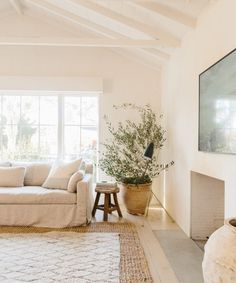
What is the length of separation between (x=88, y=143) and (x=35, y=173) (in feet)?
4.73

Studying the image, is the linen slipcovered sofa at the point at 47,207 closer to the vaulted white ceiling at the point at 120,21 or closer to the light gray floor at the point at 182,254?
the light gray floor at the point at 182,254

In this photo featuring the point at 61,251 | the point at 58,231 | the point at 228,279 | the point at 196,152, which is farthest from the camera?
the point at 58,231

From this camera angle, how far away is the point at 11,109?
5855 mm

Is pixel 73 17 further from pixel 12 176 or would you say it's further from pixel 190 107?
pixel 12 176

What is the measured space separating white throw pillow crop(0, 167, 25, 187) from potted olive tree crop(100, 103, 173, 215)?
4.42 ft

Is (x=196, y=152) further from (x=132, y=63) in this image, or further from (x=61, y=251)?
(x=132, y=63)

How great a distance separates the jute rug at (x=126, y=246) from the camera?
8.62ft

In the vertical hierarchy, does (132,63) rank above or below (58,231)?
above

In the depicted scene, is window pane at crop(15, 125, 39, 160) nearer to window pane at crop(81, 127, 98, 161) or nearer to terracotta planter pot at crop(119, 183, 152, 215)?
window pane at crop(81, 127, 98, 161)

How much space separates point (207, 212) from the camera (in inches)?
147

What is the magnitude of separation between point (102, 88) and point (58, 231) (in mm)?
2829

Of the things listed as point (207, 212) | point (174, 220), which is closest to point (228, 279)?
point (207, 212)

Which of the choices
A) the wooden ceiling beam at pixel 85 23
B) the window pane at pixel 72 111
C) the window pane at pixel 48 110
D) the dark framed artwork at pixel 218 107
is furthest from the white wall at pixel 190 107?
the window pane at pixel 48 110

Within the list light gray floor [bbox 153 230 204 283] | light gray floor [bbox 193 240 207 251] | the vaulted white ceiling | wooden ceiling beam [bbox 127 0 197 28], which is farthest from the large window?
light gray floor [bbox 193 240 207 251]
